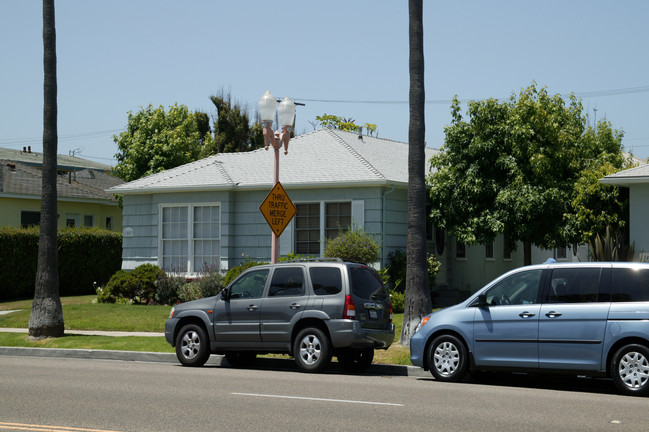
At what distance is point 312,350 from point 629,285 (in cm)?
524

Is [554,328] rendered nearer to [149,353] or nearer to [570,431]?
[570,431]

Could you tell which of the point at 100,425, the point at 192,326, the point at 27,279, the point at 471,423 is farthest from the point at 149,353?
the point at 27,279

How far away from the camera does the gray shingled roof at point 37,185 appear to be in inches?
1486

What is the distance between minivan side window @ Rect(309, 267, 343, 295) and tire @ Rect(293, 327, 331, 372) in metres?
0.70

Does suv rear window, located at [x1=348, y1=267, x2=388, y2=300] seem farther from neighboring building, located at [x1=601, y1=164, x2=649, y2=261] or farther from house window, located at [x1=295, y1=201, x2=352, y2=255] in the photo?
house window, located at [x1=295, y1=201, x2=352, y2=255]

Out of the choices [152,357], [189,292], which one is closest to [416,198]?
[152,357]

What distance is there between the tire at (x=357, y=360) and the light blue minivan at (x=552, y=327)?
58.9 inches

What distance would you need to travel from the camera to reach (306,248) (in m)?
25.5

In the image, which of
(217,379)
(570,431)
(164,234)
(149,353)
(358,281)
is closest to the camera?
(570,431)

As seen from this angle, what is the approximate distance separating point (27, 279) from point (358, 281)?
20929mm

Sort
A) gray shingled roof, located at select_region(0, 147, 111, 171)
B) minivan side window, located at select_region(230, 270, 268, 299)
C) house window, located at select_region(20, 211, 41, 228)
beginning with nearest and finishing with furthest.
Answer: minivan side window, located at select_region(230, 270, 268, 299), house window, located at select_region(20, 211, 41, 228), gray shingled roof, located at select_region(0, 147, 111, 171)

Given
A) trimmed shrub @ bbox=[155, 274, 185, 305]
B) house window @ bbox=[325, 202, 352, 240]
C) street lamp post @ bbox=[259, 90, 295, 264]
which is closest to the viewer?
street lamp post @ bbox=[259, 90, 295, 264]

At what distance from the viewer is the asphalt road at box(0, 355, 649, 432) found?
859cm

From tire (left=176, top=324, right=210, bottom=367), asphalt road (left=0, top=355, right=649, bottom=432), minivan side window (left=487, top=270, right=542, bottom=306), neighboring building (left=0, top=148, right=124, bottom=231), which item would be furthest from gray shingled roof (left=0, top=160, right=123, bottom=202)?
minivan side window (left=487, top=270, right=542, bottom=306)
